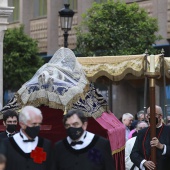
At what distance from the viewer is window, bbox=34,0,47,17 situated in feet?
144

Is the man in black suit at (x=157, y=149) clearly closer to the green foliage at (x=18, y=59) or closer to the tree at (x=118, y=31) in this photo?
the tree at (x=118, y=31)

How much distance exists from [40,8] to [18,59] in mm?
7112

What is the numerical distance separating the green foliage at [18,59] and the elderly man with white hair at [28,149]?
2830 cm

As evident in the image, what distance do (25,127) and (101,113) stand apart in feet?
11.8

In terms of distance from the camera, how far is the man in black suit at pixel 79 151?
922 cm

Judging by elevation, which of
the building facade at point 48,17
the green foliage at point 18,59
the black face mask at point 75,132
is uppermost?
the building facade at point 48,17

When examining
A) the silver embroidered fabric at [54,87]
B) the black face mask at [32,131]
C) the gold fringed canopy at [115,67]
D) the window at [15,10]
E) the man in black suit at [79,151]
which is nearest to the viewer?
the black face mask at [32,131]

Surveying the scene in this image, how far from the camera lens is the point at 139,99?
3791 cm

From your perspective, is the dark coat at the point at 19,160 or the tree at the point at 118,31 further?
the tree at the point at 118,31

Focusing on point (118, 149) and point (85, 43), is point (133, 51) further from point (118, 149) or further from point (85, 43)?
point (118, 149)

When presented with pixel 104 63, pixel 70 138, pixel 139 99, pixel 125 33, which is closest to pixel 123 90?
pixel 139 99

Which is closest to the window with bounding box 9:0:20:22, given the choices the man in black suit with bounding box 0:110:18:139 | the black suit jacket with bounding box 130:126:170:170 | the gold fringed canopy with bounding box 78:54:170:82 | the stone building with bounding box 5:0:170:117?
the stone building with bounding box 5:0:170:117

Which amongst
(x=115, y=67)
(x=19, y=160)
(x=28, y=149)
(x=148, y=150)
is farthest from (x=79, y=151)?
(x=115, y=67)

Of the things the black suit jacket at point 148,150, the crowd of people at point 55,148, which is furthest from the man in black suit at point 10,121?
the crowd of people at point 55,148
